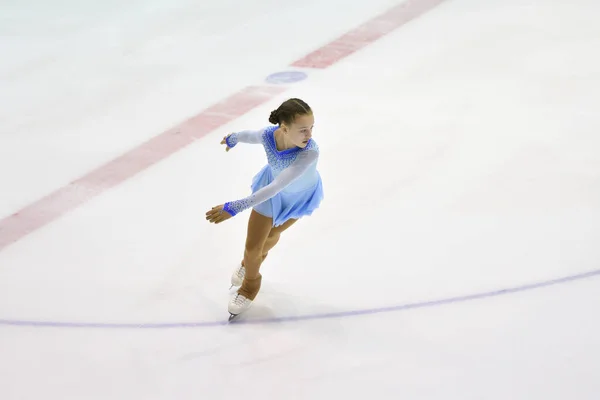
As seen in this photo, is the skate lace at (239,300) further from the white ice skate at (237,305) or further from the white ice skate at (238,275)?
the white ice skate at (238,275)

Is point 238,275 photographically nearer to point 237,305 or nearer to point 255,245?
point 237,305

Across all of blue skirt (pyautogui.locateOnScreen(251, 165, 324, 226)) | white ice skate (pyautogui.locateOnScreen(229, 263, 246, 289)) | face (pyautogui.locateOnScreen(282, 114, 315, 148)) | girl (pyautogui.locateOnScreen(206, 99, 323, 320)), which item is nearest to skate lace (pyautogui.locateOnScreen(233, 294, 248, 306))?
girl (pyautogui.locateOnScreen(206, 99, 323, 320))

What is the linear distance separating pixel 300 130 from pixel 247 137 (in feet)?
1.10

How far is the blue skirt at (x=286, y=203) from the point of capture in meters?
2.98

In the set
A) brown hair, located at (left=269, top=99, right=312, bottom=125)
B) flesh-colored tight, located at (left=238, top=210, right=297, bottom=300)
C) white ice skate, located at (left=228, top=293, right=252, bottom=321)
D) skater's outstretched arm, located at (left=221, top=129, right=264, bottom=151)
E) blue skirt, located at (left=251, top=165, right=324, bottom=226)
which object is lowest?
white ice skate, located at (left=228, top=293, right=252, bottom=321)

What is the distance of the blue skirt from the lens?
298cm

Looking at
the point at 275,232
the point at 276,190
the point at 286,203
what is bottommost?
the point at 275,232

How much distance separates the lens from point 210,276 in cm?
346

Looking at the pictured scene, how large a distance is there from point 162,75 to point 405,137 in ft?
6.66

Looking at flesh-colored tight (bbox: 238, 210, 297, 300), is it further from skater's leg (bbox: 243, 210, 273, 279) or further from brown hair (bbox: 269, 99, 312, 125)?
brown hair (bbox: 269, 99, 312, 125)

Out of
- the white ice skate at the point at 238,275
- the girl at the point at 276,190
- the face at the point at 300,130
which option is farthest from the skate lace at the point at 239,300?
the face at the point at 300,130

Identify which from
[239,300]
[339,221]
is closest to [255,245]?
[239,300]

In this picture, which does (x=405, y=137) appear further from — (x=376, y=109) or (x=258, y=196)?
(x=258, y=196)

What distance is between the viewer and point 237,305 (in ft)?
10.3
